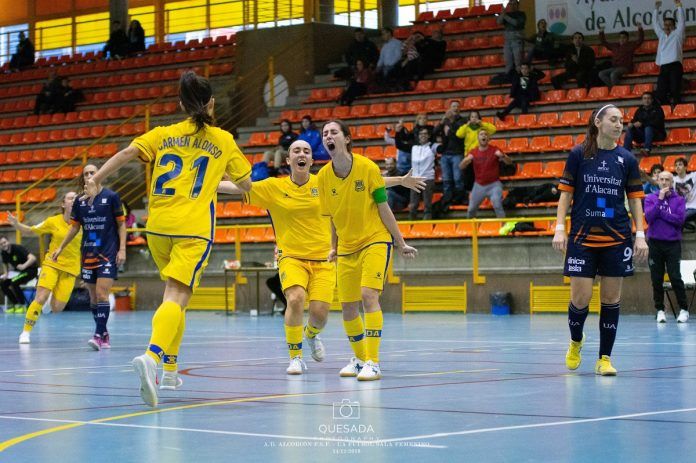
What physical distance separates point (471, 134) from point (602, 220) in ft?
45.9

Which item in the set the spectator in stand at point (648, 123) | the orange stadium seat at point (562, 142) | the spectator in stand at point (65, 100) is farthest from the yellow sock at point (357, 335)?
the spectator in stand at point (65, 100)

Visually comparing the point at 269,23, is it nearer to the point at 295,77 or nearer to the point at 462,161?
the point at 295,77

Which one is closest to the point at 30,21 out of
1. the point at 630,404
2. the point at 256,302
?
the point at 256,302

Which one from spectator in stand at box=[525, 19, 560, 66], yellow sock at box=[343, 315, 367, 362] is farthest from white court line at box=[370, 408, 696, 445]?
spectator in stand at box=[525, 19, 560, 66]

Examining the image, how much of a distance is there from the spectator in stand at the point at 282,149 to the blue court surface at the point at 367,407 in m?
11.1

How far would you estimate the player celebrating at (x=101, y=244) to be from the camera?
1367 cm

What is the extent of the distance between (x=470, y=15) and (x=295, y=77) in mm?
5004

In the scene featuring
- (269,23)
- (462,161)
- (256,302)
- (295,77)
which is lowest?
(256,302)

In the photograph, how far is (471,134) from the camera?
22.9 meters

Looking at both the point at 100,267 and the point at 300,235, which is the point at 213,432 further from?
the point at 100,267

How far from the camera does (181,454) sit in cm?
554

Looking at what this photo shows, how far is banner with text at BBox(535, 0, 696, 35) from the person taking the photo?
26.0m

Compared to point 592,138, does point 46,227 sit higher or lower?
lower

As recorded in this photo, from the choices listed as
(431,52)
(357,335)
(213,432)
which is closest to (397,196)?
(431,52)
